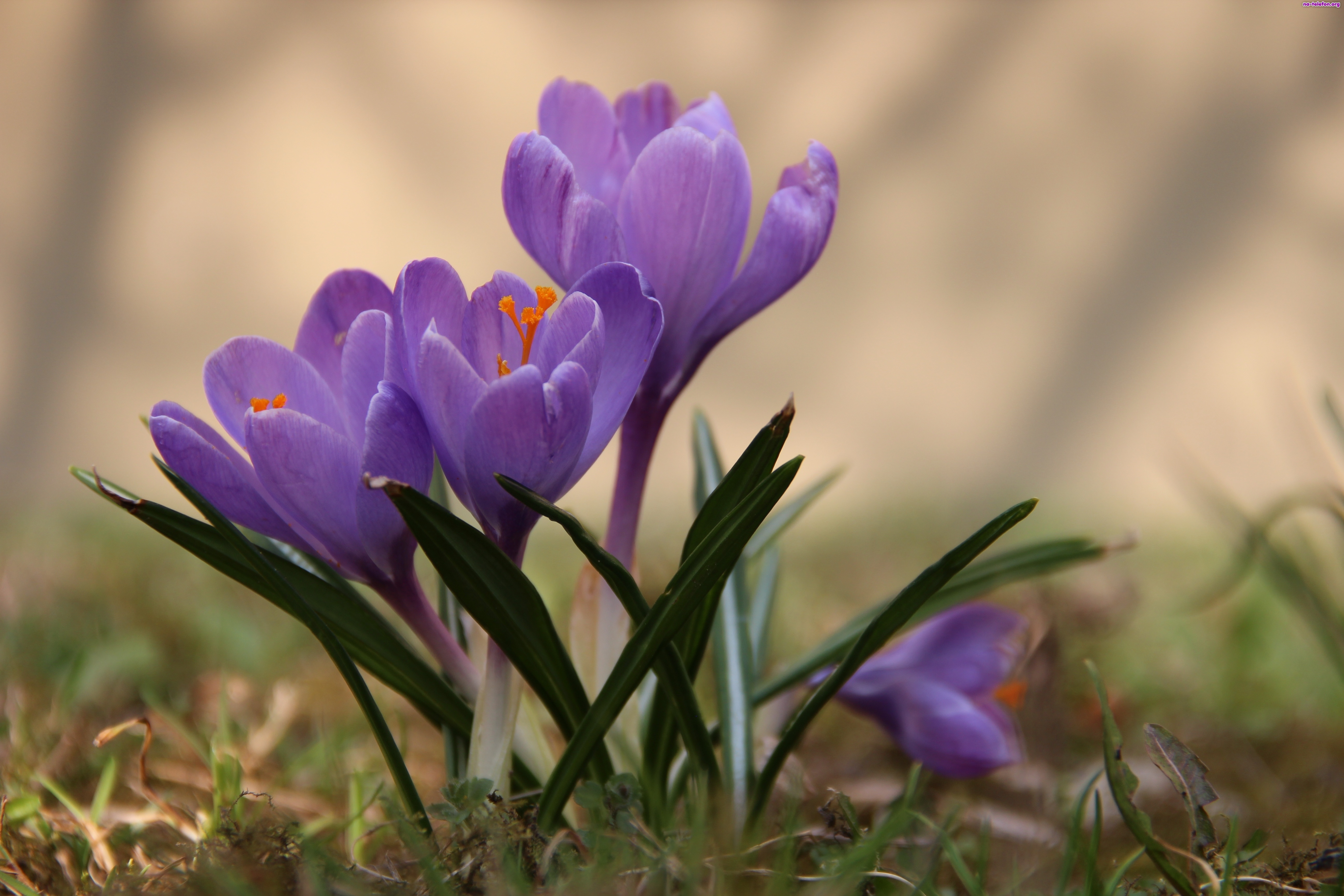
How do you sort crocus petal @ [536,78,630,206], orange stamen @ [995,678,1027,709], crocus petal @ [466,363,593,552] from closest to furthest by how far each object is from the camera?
crocus petal @ [466,363,593,552]
crocus petal @ [536,78,630,206]
orange stamen @ [995,678,1027,709]

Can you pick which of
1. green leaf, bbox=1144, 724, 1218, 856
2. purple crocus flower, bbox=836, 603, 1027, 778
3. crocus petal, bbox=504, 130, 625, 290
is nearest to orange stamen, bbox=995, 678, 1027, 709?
purple crocus flower, bbox=836, 603, 1027, 778

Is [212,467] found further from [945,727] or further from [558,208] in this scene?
[945,727]

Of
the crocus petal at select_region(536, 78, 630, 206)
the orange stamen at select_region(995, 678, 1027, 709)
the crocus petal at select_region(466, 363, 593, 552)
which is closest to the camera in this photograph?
the crocus petal at select_region(466, 363, 593, 552)

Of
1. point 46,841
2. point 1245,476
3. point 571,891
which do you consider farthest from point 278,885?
point 1245,476

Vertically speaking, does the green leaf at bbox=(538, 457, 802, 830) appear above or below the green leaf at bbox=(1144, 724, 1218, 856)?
above

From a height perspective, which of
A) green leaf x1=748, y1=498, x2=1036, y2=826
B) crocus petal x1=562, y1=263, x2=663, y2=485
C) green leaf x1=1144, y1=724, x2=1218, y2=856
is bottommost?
green leaf x1=1144, y1=724, x2=1218, y2=856

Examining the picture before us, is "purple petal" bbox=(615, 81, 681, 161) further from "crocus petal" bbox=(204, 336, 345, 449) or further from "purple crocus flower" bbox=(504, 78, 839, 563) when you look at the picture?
"crocus petal" bbox=(204, 336, 345, 449)

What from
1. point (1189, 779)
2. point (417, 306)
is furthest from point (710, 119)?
point (1189, 779)

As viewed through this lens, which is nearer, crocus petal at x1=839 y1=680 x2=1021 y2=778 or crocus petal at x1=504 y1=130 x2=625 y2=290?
crocus petal at x1=504 y1=130 x2=625 y2=290
